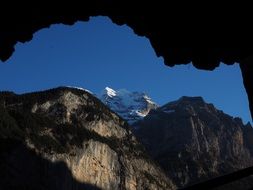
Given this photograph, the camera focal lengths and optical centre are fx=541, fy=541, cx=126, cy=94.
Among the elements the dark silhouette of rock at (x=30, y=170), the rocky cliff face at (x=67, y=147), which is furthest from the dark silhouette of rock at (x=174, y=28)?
the dark silhouette of rock at (x=30, y=170)

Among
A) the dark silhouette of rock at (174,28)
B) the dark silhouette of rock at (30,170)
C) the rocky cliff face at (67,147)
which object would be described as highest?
the rocky cliff face at (67,147)

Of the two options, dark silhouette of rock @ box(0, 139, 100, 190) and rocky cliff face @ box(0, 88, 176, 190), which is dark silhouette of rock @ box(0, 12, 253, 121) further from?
dark silhouette of rock @ box(0, 139, 100, 190)

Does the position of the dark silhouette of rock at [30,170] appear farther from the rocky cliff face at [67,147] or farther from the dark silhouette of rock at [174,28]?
the dark silhouette of rock at [174,28]

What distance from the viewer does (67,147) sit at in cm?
13775

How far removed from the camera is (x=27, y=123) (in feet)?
458

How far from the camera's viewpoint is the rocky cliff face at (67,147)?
4906 inches

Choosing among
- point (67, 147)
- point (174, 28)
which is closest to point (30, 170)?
point (67, 147)

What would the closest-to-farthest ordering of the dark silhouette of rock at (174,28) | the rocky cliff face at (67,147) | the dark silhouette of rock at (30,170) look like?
the dark silhouette of rock at (174,28) < the dark silhouette of rock at (30,170) < the rocky cliff face at (67,147)

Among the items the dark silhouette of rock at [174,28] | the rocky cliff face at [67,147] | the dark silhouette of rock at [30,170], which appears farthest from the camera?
the rocky cliff face at [67,147]

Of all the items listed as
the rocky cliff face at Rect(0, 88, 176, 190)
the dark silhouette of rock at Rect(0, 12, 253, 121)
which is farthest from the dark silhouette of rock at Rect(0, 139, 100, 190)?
the dark silhouette of rock at Rect(0, 12, 253, 121)

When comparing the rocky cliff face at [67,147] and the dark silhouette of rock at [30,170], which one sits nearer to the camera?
the dark silhouette of rock at [30,170]

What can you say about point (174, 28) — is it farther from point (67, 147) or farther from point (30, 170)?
point (67, 147)

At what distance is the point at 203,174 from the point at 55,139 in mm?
69616

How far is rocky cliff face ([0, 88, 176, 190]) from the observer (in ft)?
409
